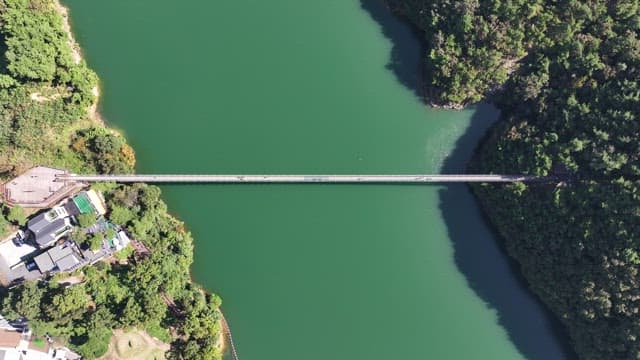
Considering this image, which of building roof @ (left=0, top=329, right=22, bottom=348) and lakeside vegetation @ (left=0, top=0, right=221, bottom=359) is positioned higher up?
lakeside vegetation @ (left=0, top=0, right=221, bottom=359)

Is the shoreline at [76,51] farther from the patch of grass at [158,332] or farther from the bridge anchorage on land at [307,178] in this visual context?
the patch of grass at [158,332]

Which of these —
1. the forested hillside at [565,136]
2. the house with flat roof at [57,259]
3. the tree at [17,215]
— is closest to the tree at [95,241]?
the house with flat roof at [57,259]

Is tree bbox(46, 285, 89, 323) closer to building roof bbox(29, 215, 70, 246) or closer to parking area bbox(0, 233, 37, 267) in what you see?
building roof bbox(29, 215, 70, 246)

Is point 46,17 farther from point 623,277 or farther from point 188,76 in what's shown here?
point 623,277

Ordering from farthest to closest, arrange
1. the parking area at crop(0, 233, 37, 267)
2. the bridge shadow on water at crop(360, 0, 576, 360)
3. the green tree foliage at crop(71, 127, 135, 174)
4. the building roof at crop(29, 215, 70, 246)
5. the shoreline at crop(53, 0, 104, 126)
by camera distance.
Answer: the bridge shadow on water at crop(360, 0, 576, 360), the shoreline at crop(53, 0, 104, 126), the parking area at crop(0, 233, 37, 267), the green tree foliage at crop(71, 127, 135, 174), the building roof at crop(29, 215, 70, 246)

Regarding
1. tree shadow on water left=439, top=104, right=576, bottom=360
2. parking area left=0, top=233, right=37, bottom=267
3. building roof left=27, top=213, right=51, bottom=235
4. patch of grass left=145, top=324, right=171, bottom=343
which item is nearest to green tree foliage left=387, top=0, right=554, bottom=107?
tree shadow on water left=439, top=104, right=576, bottom=360

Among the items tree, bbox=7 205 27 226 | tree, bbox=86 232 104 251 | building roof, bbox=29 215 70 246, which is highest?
tree, bbox=7 205 27 226

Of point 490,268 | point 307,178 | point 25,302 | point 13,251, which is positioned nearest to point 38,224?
point 13,251
